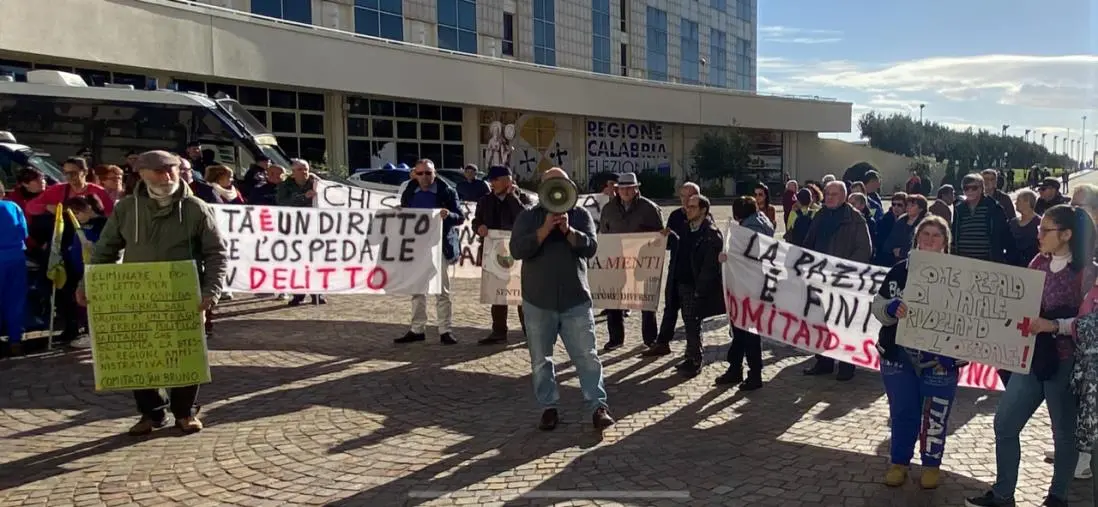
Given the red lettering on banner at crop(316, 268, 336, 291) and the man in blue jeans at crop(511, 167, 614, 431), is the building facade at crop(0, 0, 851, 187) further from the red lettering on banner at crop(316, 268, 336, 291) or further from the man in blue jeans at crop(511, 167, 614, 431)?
the man in blue jeans at crop(511, 167, 614, 431)

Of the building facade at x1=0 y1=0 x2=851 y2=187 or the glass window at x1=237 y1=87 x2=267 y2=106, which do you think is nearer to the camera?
the building facade at x1=0 y1=0 x2=851 y2=187

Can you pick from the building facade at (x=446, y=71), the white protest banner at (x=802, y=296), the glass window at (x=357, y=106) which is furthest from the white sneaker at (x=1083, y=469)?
the glass window at (x=357, y=106)

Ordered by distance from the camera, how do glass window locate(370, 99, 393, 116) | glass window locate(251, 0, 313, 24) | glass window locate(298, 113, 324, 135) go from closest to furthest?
glass window locate(251, 0, 313, 24) → glass window locate(298, 113, 324, 135) → glass window locate(370, 99, 393, 116)

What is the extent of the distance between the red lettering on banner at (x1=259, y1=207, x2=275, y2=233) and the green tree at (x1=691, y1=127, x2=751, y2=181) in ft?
146

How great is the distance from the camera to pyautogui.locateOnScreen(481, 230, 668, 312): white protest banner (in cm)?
905

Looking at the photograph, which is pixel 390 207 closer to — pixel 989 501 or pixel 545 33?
pixel 989 501

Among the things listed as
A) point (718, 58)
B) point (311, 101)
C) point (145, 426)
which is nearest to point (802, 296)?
point (145, 426)

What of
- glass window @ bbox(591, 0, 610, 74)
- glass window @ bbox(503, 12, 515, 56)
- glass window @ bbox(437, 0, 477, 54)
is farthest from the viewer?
glass window @ bbox(591, 0, 610, 74)

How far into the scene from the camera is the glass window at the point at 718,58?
65375 millimetres

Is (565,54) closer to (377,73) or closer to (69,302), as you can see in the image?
(377,73)

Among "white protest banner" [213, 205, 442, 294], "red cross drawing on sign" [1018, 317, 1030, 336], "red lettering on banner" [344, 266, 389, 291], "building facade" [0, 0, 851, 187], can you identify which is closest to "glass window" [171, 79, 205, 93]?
"building facade" [0, 0, 851, 187]

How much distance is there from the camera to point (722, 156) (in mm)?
51625

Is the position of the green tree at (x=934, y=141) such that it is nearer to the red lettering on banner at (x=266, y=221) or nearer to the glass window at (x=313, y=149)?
the glass window at (x=313, y=149)

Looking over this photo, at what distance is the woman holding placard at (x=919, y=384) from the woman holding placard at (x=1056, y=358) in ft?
1.17
